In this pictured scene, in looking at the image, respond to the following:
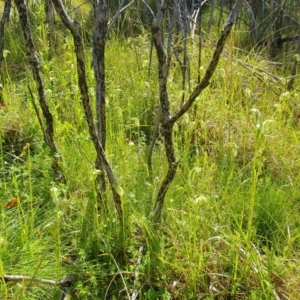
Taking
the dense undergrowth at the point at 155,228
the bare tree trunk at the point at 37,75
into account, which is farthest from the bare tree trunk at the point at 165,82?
the bare tree trunk at the point at 37,75

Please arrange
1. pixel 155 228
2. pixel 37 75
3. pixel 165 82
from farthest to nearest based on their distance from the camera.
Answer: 1. pixel 37 75
2. pixel 155 228
3. pixel 165 82

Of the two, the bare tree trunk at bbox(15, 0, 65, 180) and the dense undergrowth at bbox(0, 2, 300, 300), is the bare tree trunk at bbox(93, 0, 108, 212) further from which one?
the bare tree trunk at bbox(15, 0, 65, 180)

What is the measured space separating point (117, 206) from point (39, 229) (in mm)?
299

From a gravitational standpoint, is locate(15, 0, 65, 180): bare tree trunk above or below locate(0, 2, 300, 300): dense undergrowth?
above

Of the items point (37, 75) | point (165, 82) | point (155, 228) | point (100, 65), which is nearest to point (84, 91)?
point (100, 65)

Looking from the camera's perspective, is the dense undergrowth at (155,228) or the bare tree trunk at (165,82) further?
the dense undergrowth at (155,228)

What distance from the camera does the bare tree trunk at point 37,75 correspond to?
1369 millimetres

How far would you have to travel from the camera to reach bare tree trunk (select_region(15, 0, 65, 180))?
137cm

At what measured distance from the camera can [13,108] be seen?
2.19 meters

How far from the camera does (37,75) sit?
4.82 feet

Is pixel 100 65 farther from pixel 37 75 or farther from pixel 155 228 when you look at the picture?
pixel 155 228

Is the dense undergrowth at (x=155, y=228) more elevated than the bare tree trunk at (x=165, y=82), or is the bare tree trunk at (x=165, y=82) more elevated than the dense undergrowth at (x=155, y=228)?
the bare tree trunk at (x=165, y=82)

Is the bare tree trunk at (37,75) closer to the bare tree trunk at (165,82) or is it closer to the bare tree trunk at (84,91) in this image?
the bare tree trunk at (84,91)

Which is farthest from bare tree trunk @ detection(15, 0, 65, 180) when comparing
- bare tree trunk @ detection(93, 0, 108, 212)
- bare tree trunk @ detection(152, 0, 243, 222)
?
bare tree trunk @ detection(152, 0, 243, 222)
